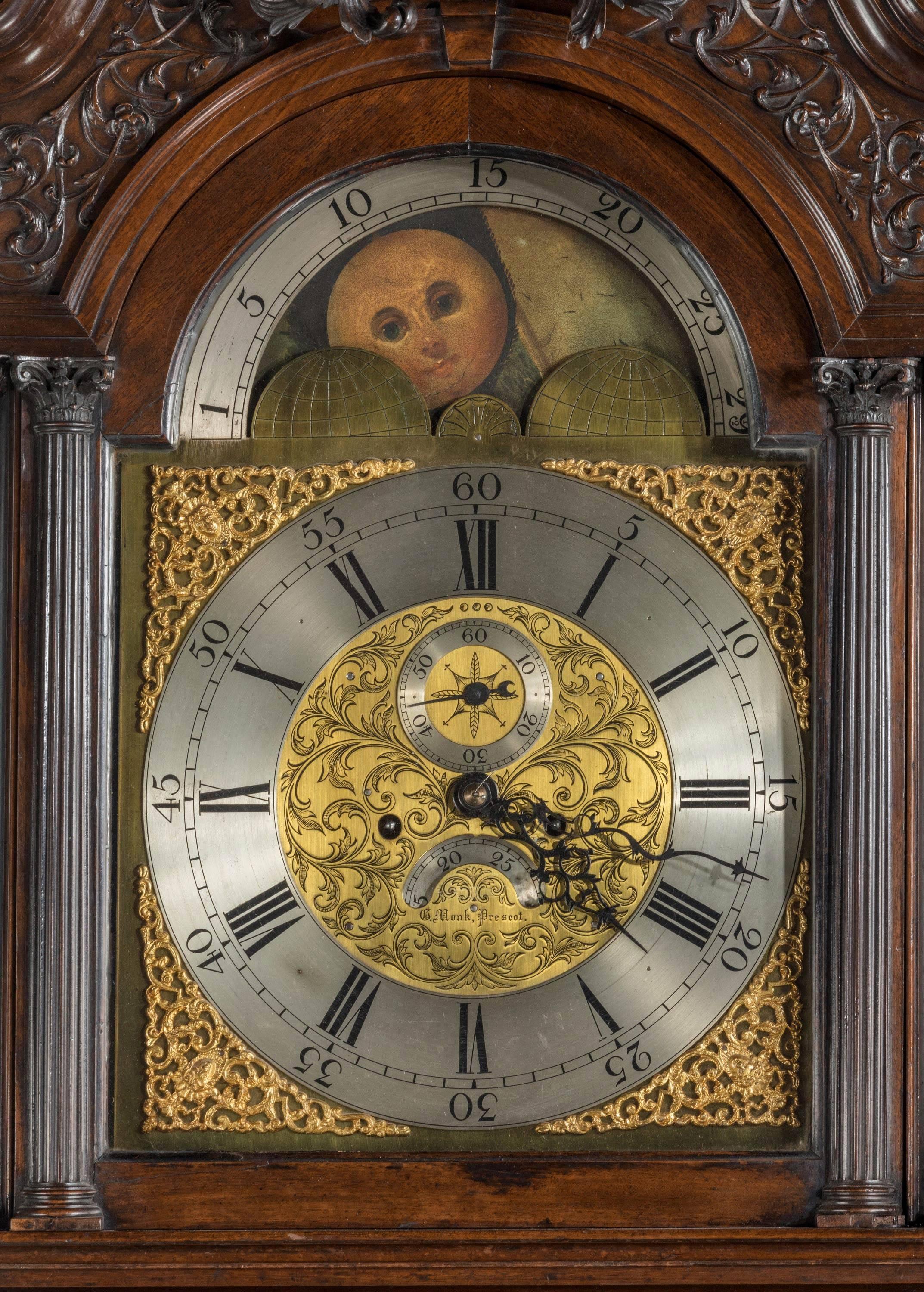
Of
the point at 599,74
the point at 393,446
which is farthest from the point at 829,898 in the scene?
the point at 599,74

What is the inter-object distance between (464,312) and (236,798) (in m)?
1.03

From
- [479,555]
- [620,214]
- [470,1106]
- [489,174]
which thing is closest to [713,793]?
[479,555]

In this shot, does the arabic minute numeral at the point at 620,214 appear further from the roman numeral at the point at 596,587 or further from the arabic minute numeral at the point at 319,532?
the arabic minute numeral at the point at 319,532

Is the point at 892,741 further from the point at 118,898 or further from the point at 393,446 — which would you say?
the point at 118,898

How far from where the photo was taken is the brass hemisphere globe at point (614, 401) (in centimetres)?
269

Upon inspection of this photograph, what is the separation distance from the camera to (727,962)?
8.56 feet

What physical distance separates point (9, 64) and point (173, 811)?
139 cm

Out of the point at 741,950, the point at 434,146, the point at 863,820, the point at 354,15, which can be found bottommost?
the point at 741,950

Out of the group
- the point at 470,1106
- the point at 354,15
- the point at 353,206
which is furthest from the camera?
the point at 353,206

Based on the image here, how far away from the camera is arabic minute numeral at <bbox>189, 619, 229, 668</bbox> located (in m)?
2.66

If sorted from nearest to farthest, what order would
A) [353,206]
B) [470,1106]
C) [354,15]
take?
[354,15]
[470,1106]
[353,206]

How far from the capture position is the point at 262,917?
2627 mm

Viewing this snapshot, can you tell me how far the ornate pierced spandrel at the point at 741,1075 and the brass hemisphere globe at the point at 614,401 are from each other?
37.7 inches

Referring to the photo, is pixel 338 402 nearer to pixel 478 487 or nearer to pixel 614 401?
pixel 478 487
